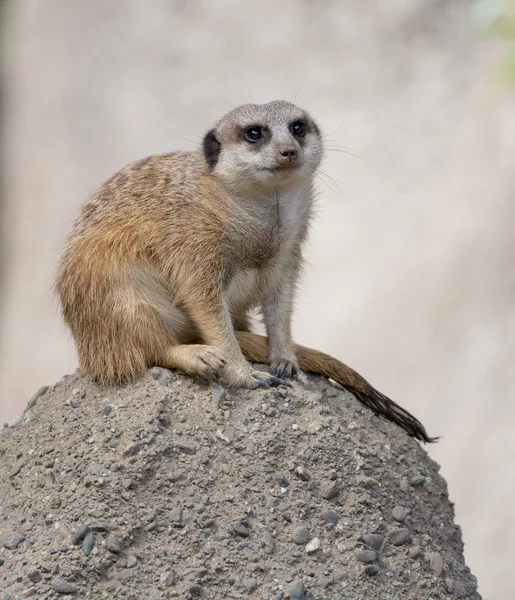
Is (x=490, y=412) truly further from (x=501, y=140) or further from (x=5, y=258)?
(x=5, y=258)

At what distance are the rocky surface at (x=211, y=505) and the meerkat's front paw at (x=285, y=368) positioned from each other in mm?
165

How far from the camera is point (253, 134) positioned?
289cm

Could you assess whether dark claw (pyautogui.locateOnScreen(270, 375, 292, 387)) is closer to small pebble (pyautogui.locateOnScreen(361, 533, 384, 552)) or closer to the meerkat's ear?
small pebble (pyautogui.locateOnScreen(361, 533, 384, 552))

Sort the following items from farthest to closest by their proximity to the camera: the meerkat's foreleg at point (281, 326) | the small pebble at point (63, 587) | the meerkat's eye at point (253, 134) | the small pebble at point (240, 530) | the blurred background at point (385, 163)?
the blurred background at point (385, 163) → the meerkat's foreleg at point (281, 326) → the meerkat's eye at point (253, 134) → the small pebble at point (240, 530) → the small pebble at point (63, 587)

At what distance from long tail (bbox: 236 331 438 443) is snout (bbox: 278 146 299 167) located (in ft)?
1.93

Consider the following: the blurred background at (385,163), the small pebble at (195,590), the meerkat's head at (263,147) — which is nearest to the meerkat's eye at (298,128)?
the meerkat's head at (263,147)

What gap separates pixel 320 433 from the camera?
8.76 feet

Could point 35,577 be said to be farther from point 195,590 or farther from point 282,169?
point 282,169

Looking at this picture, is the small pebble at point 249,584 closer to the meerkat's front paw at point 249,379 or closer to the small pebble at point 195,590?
the small pebble at point 195,590

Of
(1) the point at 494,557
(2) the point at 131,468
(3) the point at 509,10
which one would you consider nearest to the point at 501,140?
(3) the point at 509,10

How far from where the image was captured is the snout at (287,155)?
2748 mm

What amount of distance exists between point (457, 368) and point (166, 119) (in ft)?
9.21

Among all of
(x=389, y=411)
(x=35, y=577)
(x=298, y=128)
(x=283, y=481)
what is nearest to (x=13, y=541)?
(x=35, y=577)

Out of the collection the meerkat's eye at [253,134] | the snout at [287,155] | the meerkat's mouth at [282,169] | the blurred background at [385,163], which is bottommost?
the blurred background at [385,163]
